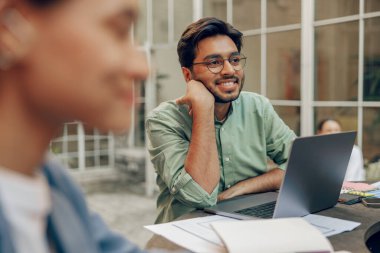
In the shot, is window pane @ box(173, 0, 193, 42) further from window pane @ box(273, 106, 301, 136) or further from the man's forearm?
the man's forearm

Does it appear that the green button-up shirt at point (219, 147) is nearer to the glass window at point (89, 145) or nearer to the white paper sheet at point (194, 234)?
the white paper sheet at point (194, 234)

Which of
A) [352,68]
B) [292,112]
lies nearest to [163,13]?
[292,112]

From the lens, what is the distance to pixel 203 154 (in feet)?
5.04

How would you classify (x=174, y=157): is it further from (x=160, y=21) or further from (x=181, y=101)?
(x=160, y=21)

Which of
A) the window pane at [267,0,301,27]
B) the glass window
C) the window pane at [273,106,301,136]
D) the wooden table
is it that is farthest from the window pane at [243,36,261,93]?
the glass window

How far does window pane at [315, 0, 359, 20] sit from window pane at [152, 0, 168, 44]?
238 cm

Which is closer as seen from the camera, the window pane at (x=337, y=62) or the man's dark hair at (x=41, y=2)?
the man's dark hair at (x=41, y=2)

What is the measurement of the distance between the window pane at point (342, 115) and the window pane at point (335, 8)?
0.69 metres

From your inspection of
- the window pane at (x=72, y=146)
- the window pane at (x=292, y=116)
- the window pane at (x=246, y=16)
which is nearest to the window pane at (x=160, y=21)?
the window pane at (x=246, y=16)

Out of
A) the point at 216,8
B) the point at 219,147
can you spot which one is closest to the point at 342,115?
the point at 216,8

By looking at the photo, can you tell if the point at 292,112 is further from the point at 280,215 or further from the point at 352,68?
the point at 280,215

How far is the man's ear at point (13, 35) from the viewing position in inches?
17.1

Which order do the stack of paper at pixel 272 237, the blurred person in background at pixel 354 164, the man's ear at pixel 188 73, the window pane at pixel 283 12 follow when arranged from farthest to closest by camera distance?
the window pane at pixel 283 12
the blurred person in background at pixel 354 164
the man's ear at pixel 188 73
the stack of paper at pixel 272 237

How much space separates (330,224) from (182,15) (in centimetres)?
432
